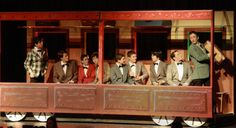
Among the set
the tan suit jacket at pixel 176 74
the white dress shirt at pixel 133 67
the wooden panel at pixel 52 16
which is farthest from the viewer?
the white dress shirt at pixel 133 67

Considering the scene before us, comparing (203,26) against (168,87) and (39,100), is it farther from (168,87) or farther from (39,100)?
(39,100)

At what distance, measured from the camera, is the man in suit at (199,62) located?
12.4 meters

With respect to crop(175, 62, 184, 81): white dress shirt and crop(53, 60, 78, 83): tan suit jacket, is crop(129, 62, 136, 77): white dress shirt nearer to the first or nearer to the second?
crop(175, 62, 184, 81): white dress shirt

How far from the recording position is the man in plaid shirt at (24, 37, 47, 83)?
1318 cm

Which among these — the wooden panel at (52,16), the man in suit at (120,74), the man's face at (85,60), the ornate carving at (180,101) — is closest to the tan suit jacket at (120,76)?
the man in suit at (120,74)

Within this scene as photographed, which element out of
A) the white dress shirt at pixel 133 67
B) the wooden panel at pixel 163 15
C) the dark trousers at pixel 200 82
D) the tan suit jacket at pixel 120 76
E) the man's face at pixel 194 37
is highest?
the wooden panel at pixel 163 15

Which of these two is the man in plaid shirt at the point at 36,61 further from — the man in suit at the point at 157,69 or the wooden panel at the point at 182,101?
the wooden panel at the point at 182,101

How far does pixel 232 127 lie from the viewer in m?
12.6

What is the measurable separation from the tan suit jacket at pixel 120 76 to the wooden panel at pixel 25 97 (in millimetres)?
1725

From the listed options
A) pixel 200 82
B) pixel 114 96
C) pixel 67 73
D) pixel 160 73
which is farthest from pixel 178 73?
pixel 67 73

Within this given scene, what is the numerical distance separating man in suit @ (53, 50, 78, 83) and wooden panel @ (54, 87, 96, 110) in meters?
0.47

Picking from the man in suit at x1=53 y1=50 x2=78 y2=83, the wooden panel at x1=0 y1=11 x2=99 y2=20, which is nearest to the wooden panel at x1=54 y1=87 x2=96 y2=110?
the man in suit at x1=53 y1=50 x2=78 y2=83

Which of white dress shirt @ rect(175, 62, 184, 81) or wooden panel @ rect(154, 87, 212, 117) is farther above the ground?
white dress shirt @ rect(175, 62, 184, 81)
